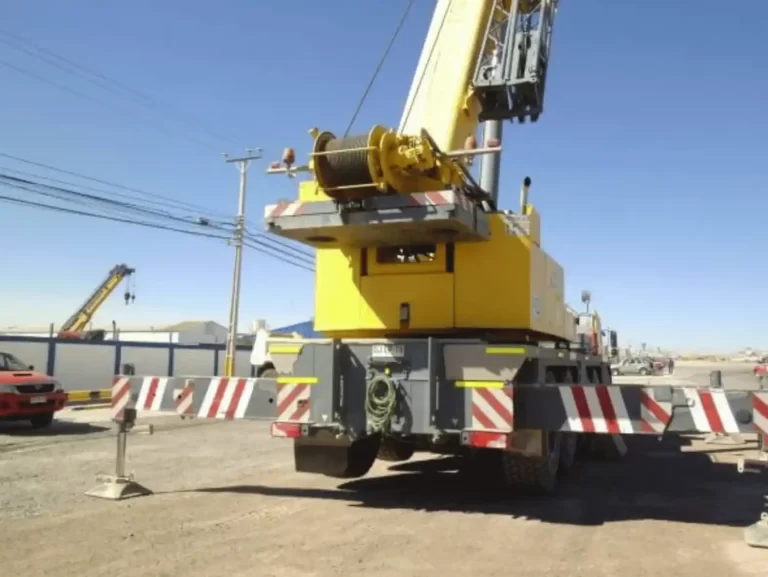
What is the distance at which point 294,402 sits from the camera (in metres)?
7.09

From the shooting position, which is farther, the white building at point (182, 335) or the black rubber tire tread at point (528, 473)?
the white building at point (182, 335)

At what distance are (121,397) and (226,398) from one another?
143 cm

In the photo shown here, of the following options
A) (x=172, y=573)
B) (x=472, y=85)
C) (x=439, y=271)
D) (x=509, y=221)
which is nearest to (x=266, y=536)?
(x=172, y=573)

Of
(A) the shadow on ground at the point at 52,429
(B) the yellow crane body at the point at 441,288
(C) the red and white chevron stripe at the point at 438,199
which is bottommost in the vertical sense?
(A) the shadow on ground at the point at 52,429

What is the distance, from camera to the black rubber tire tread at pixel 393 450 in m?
8.54

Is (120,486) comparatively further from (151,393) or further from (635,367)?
(635,367)

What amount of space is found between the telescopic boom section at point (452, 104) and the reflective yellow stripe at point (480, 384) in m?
1.91

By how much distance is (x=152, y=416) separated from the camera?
18719mm

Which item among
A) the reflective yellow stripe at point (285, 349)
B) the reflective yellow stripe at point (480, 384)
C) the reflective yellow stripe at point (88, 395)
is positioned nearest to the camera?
the reflective yellow stripe at point (480, 384)

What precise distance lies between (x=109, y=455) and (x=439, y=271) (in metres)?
6.80

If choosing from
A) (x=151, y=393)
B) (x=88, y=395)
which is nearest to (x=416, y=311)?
(x=151, y=393)

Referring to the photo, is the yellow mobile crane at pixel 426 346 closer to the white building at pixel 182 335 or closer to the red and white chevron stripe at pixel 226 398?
the red and white chevron stripe at pixel 226 398

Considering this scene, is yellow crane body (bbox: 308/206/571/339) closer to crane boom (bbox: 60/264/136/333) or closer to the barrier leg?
the barrier leg

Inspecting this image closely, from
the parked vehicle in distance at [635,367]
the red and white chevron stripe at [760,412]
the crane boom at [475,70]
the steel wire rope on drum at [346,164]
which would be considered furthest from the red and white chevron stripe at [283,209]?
the parked vehicle in distance at [635,367]
